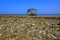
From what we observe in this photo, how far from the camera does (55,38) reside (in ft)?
8.73

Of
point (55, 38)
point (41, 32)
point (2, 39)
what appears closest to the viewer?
point (2, 39)

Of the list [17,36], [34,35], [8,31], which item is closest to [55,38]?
[34,35]

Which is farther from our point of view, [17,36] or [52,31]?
[52,31]

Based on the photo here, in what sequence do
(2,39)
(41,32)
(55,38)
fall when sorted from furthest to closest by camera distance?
(41,32) < (55,38) < (2,39)

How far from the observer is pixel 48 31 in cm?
298

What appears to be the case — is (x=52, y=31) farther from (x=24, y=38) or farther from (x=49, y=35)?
(x=24, y=38)

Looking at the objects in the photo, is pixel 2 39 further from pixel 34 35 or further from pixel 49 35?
pixel 49 35

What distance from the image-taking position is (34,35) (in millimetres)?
2740

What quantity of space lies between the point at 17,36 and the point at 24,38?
0.51 feet

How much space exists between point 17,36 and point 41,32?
43cm

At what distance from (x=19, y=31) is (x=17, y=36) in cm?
26

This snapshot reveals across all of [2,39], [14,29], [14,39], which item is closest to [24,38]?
[14,39]

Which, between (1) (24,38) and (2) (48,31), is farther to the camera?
(2) (48,31)

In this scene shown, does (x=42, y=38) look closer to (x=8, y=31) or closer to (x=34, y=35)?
(x=34, y=35)
